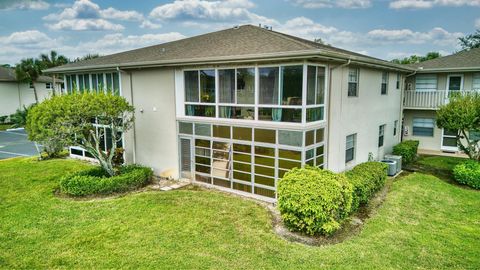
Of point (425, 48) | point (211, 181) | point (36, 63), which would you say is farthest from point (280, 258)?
point (425, 48)

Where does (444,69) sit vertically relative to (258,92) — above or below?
above

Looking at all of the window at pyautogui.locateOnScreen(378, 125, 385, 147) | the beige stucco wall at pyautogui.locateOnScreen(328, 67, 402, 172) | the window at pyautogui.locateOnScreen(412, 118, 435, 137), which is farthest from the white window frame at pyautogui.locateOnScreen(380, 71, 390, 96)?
the window at pyautogui.locateOnScreen(412, 118, 435, 137)

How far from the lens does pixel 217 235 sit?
303 inches

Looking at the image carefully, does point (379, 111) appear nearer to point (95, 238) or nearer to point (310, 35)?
point (95, 238)

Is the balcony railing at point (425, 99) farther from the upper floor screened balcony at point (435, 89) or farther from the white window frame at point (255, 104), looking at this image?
the white window frame at point (255, 104)

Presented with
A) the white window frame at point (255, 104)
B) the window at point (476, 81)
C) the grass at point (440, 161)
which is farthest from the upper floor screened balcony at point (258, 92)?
the window at point (476, 81)

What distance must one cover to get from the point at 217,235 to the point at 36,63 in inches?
1400

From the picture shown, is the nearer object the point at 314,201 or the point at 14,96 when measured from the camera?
the point at 314,201

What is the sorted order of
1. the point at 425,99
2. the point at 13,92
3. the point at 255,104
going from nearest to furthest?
the point at 255,104, the point at 425,99, the point at 13,92

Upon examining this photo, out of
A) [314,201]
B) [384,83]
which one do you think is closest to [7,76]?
[384,83]

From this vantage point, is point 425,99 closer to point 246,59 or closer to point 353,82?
point 353,82

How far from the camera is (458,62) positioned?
1703 cm

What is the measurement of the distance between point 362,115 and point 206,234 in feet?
27.0

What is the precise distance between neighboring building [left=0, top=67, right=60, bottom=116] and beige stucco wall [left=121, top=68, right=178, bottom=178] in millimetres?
25658
